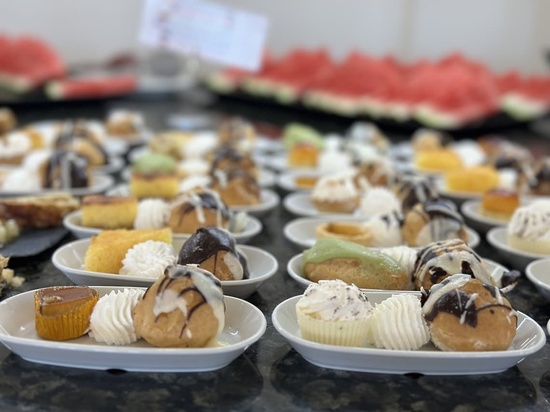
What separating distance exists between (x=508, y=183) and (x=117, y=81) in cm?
330

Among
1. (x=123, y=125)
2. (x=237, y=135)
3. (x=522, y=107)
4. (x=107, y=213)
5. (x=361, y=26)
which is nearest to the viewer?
(x=107, y=213)

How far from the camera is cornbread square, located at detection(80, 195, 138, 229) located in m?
2.62

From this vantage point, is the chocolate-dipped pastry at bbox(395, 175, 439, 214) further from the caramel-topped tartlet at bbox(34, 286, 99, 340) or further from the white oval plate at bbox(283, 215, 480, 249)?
the caramel-topped tartlet at bbox(34, 286, 99, 340)

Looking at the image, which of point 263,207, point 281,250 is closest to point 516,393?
point 281,250

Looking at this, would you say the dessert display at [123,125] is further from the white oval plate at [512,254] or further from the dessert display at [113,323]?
the dessert display at [113,323]

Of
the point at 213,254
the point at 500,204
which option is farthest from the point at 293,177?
the point at 213,254

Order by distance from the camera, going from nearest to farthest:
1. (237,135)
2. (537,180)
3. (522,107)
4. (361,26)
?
(537,180) → (237,135) → (522,107) → (361,26)

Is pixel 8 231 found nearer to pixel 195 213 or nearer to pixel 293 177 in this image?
pixel 195 213

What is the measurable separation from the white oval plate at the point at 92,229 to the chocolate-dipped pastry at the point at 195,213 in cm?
4

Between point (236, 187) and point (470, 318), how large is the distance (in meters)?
1.40

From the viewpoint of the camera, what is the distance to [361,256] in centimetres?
212

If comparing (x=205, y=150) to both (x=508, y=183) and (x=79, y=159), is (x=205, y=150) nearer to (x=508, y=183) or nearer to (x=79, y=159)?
(x=79, y=159)

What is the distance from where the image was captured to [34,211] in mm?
2691

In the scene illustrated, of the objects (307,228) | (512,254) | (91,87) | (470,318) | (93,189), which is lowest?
(91,87)
